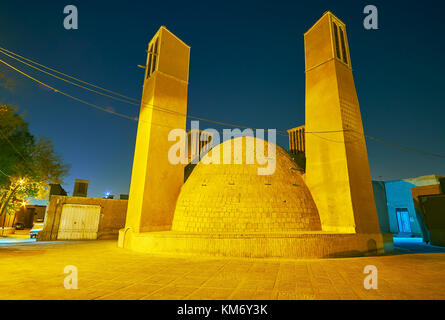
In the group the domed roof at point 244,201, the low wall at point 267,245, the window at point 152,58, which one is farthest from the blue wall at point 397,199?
the window at point 152,58

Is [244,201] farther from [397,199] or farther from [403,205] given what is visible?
[397,199]

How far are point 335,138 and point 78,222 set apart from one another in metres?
18.5

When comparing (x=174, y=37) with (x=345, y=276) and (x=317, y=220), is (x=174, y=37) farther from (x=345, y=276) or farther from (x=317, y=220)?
(x=345, y=276)

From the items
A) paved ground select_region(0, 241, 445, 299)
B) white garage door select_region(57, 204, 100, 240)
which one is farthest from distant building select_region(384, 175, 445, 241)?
white garage door select_region(57, 204, 100, 240)

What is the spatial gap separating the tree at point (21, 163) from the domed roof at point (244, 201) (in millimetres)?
12338

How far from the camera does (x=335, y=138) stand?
39.4ft

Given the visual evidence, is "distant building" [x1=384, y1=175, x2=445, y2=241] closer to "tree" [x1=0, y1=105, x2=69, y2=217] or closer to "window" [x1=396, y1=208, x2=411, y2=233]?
"window" [x1=396, y1=208, x2=411, y2=233]

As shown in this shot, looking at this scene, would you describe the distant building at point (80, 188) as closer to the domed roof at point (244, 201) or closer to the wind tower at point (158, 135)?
the wind tower at point (158, 135)

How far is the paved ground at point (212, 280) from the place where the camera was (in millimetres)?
4820

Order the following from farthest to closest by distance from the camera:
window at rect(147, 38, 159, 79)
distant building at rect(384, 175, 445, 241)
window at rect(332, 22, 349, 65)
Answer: distant building at rect(384, 175, 445, 241), window at rect(147, 38, 159, 79), window at rect(332, 22, 349, 65)

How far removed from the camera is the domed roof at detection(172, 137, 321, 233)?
38.3 ft

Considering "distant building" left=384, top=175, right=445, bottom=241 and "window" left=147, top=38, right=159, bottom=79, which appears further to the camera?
"distant building" left=384, top=175, right=445, bottom=241

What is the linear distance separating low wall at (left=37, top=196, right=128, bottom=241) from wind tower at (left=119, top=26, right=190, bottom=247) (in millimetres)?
5567

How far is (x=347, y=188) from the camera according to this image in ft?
36.6
